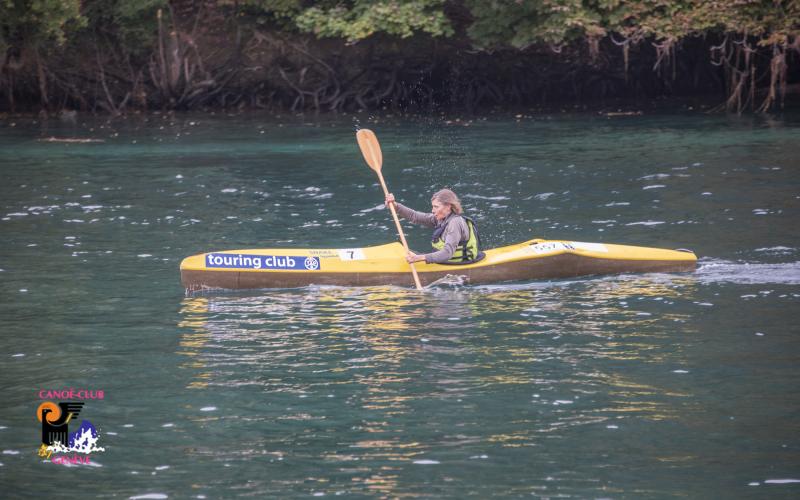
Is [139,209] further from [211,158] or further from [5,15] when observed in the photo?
[5,15]

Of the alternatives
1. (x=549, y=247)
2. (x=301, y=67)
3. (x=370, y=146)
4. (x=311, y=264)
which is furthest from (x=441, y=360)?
(x=301, y=67)

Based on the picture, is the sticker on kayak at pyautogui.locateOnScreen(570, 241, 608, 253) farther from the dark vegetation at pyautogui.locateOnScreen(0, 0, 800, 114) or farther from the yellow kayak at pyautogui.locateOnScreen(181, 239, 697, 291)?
the dark vegetation at pyautogui.locateOnScreen(0, 0, 800, 114)

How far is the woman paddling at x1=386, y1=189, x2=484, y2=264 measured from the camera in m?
11.5

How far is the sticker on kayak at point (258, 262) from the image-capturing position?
11.5 metres

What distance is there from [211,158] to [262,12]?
9457mm

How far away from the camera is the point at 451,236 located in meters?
11.5

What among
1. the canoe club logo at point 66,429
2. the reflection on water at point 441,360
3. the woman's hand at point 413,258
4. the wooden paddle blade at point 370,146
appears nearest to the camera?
the canoe club logo at point 66,429

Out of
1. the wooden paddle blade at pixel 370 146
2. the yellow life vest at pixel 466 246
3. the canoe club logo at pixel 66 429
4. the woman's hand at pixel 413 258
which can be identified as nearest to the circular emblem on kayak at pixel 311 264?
the woman's hand at pixel 413 258

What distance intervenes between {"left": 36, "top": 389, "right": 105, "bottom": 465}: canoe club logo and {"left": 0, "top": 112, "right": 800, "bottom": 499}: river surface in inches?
1.9

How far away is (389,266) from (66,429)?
4547 mm

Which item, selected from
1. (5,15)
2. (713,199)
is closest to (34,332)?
(713,199)

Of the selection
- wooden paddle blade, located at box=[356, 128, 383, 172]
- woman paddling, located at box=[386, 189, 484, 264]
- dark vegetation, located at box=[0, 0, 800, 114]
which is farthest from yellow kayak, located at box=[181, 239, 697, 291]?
dark vegetation, located at box=[0, 0, 800, 114]

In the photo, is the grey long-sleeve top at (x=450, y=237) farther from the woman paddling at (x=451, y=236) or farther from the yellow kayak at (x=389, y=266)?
the yellow kayak at (x=389, y=266)

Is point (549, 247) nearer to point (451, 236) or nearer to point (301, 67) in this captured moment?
point (451, 236)
